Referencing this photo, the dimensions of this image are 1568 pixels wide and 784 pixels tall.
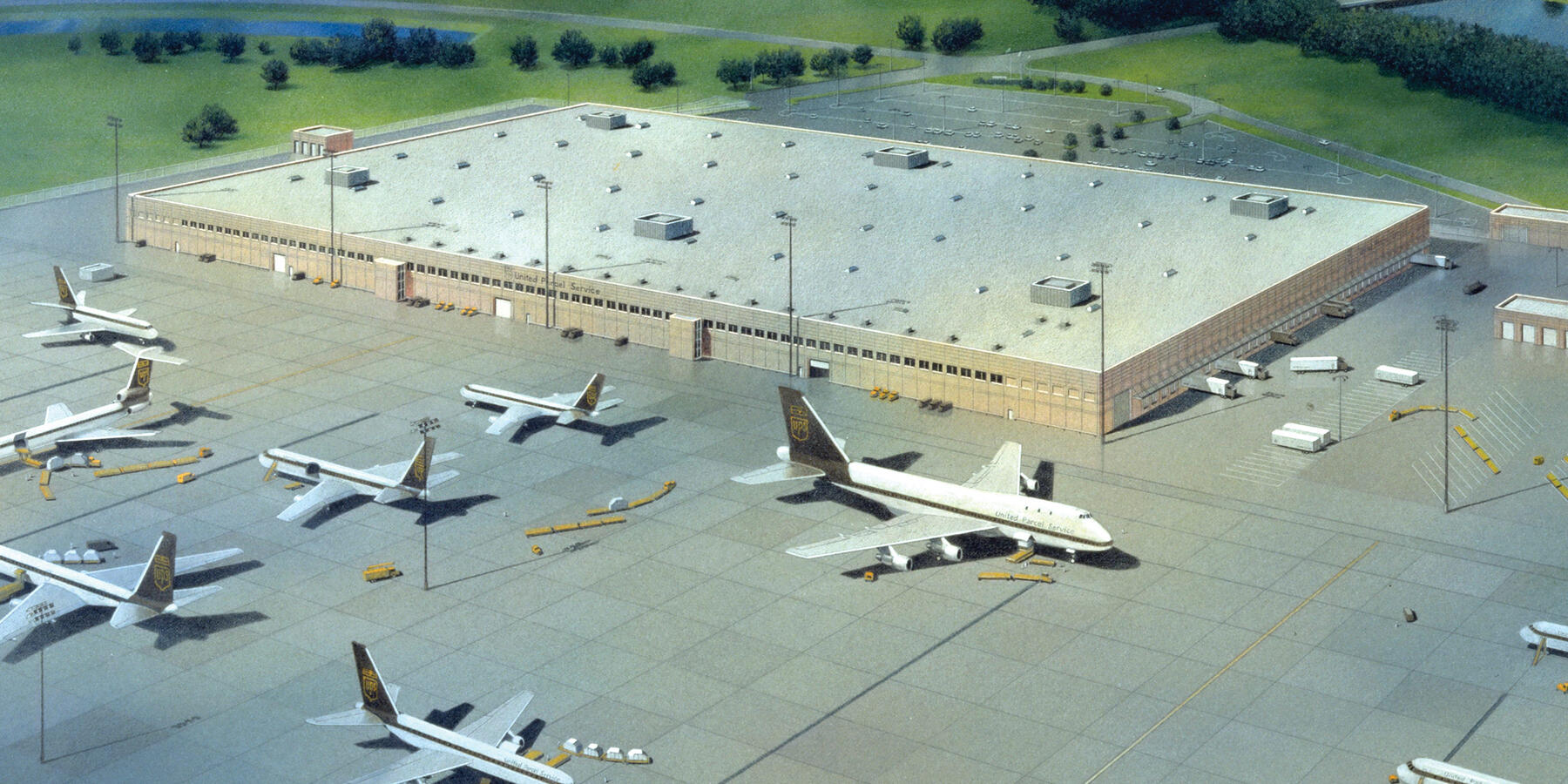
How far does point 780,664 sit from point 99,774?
119 ft

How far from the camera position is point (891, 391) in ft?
473

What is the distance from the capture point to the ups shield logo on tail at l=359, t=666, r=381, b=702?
89.3m

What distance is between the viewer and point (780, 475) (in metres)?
123

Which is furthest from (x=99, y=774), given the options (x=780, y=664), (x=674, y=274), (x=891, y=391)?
(x=674, y=274)

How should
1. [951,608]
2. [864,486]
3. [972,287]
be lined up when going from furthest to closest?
[972,287] → [864,486] → [951,608]

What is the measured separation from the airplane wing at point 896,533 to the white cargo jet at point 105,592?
122 ft

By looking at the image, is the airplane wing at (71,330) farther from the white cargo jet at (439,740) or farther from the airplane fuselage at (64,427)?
the white cargo jet at (439,740)

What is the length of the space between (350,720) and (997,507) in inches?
1729

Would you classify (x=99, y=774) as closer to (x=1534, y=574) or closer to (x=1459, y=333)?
(x=1534, y=574)

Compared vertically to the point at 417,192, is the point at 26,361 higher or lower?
lower

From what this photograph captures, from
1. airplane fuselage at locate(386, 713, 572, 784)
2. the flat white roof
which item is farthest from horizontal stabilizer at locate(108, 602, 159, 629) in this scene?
the flat white roof

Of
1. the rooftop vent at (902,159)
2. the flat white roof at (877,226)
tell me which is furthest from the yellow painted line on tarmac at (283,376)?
the rooftop vent at (902,159)

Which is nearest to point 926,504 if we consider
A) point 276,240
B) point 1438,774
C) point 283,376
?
point 1438,774

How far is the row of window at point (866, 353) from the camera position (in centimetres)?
13962
